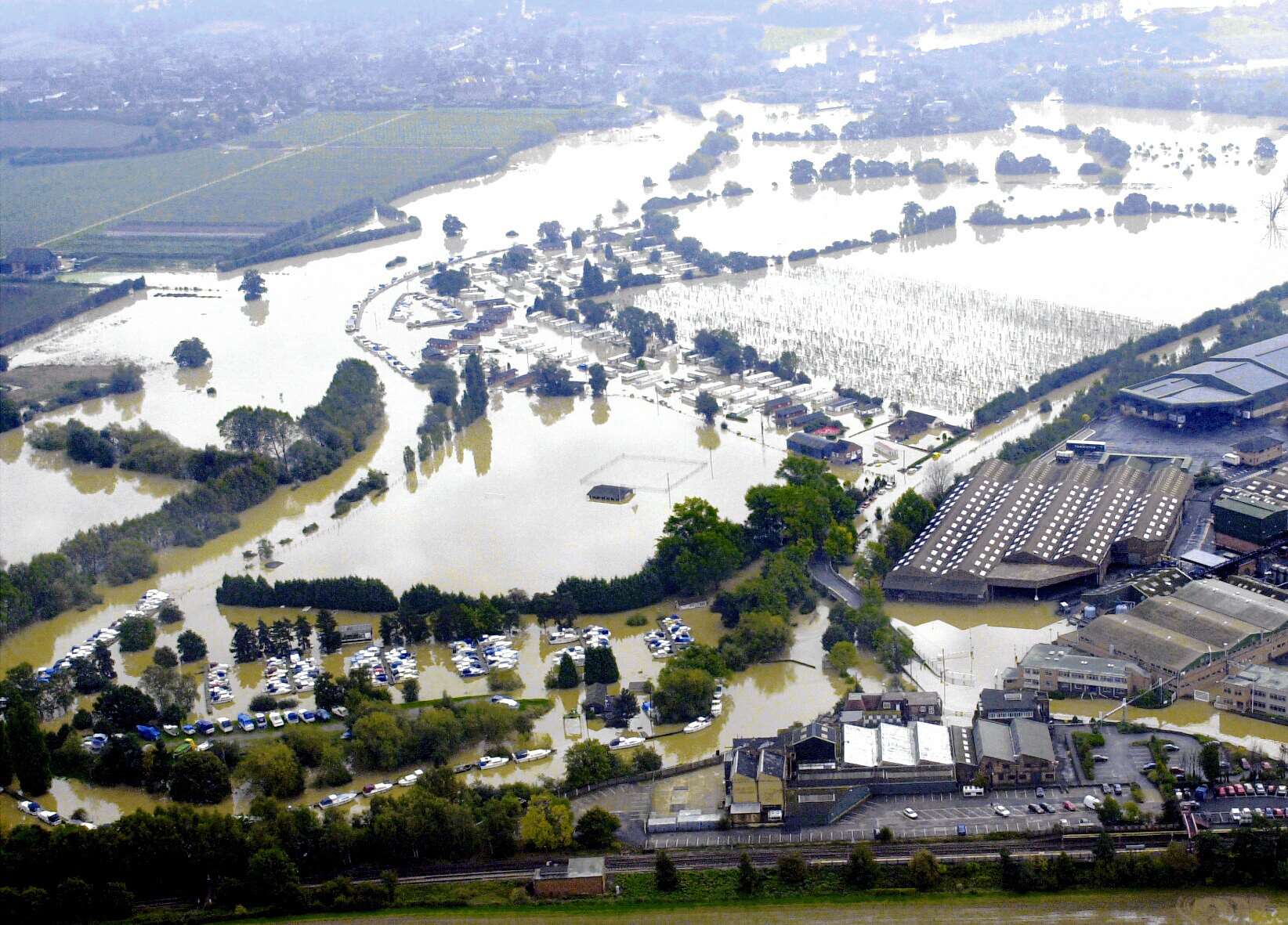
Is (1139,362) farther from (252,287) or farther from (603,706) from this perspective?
(252,287)

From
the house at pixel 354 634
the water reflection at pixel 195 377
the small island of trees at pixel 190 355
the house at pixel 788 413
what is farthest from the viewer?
the small island of trees at pixel 190 355

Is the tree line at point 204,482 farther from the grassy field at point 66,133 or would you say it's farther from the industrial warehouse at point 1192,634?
the grassy field at point 66,133

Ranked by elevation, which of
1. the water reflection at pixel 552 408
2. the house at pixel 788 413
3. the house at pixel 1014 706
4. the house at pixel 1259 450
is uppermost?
the house at pixel 1259 450

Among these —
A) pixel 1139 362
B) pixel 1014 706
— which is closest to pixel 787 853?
pixel 1014 706

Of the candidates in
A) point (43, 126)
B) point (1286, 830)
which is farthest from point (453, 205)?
point (1286, 830)

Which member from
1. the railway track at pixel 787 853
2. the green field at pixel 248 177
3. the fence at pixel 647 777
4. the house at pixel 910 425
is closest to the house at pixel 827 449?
the house at pixel 910 425

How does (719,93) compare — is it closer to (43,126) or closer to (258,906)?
(43,126)

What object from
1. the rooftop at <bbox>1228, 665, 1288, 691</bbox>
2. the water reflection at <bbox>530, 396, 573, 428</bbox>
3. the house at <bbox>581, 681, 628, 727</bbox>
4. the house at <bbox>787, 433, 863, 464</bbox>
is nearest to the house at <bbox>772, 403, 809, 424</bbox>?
the house at <bbox>787, 433, 863, 464</bbox>
